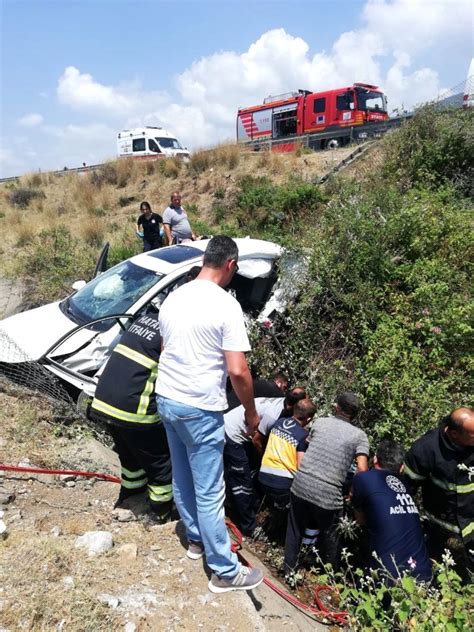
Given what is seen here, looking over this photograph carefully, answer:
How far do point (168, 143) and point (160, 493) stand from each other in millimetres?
20968

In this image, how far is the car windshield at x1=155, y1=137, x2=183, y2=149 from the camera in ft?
70.1

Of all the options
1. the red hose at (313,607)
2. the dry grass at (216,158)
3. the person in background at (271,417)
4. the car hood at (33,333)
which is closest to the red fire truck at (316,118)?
the dry grass at (216,158)

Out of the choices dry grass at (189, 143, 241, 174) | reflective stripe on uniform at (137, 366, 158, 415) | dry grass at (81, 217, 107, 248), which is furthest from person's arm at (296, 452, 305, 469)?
dry grass at (189, 143, 241, 174)

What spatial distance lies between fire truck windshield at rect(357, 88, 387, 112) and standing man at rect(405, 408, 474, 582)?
1782 centimetres

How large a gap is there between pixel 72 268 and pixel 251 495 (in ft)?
23.0

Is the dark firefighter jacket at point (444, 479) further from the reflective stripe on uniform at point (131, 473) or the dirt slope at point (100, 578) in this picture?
the reflective stripe on uniform at point (131, 473)

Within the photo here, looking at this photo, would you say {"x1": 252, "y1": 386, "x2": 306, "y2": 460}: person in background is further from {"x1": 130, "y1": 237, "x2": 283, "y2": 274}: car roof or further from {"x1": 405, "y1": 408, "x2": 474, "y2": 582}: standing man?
{"x1": 130, "y1": 237, "x2": 283, "y2": 274}: car roof

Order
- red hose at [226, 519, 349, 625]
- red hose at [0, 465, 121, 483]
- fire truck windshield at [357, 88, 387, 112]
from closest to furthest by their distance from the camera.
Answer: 1. red hose at [226, 519, 349, 625]
2. red hose at [0, 465, 121, 483]
3. fire truck windshield at [357, 88, 387, 112]

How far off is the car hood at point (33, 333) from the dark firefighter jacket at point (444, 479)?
303 centimetres

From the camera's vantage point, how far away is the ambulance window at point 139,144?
21234 millimetres

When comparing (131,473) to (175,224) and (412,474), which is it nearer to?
(412,474)

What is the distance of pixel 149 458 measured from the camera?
293cm

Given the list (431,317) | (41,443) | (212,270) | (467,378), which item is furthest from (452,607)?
(41,443)

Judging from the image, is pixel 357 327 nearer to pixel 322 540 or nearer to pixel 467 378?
pixel 467 378
